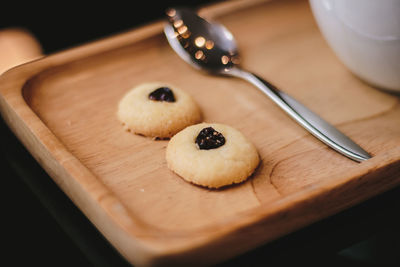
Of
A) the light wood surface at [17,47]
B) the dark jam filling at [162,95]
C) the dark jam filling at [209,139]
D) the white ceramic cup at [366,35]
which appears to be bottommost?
the light wood surface at [17,47]

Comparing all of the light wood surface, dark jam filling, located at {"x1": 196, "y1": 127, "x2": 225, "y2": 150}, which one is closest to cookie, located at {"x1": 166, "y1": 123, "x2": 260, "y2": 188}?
dark jam filling, located at {"x1": 196, "y1": 127, "x2": 225, "y2": 150}

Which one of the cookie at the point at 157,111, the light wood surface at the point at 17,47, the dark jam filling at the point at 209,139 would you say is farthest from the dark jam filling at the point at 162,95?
the light wood surface at the point at 17,47

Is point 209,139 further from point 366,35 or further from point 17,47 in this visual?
point 17,47

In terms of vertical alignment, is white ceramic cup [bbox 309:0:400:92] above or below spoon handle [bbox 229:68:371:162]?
above

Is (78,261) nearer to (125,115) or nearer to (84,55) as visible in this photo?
(125,115)

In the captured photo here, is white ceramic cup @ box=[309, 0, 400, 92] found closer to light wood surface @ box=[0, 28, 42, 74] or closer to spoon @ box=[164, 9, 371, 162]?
spoon @ box=[164, 9, 371, 162]

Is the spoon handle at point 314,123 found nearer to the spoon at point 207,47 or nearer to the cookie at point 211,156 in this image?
the spoon at point 207,47

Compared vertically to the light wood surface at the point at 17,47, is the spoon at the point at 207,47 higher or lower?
higher
